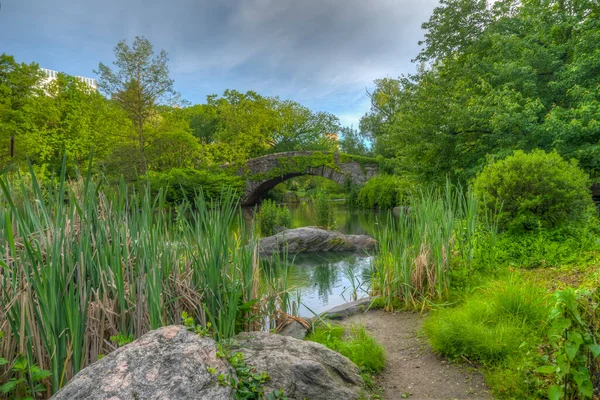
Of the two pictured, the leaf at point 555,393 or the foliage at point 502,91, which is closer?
the leaf at point 555,393

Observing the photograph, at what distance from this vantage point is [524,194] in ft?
16.7

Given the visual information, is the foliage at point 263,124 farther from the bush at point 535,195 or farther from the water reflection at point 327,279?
the bush at point 535,195

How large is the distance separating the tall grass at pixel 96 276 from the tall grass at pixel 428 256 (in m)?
1.83

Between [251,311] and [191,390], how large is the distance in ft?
5.23

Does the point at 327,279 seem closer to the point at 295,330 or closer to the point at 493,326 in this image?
the point at 295,330

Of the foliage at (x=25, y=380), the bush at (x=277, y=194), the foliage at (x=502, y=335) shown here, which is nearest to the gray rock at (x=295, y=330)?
the foliage at (x=502, y=335)

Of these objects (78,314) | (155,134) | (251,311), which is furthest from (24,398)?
(155,134)

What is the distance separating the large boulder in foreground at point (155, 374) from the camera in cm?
122

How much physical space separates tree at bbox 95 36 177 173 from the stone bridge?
7.57m

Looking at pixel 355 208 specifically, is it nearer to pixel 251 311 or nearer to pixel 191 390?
pixel 251 311

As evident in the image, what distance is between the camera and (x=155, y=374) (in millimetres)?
1271

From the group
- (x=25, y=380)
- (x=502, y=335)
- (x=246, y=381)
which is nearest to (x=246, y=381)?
(x=246, y=381)

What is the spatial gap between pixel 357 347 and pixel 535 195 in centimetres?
366

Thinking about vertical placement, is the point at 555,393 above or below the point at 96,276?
below
